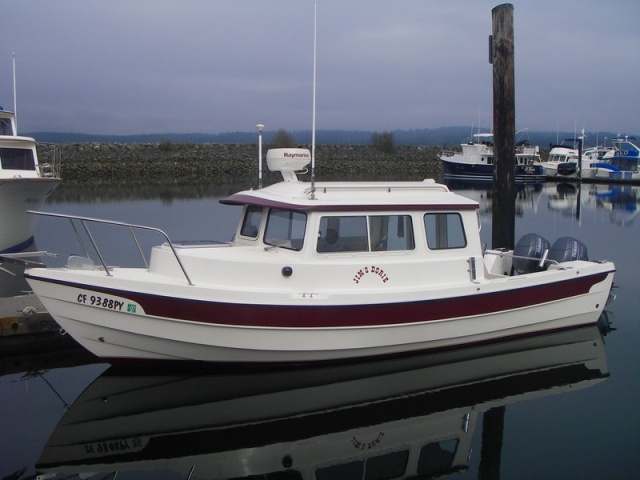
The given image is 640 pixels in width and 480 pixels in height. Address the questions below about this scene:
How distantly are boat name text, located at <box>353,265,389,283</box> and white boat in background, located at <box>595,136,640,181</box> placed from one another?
4334 centimetres

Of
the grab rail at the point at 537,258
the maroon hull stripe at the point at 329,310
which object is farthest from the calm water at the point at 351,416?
the grab rail at the point at 537,258

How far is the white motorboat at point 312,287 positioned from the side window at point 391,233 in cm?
1

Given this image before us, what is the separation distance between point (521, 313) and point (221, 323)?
4.27 meters

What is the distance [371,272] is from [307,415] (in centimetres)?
195

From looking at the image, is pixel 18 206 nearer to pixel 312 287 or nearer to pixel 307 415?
pixel 312 287

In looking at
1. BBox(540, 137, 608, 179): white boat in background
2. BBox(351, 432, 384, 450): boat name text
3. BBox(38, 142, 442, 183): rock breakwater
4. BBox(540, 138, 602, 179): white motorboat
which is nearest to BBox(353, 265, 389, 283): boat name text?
BBox(351, 432, 384, 450): boat name text

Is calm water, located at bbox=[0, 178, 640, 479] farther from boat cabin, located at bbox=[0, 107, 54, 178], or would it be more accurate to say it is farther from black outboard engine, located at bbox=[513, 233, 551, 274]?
boat cabin, located at bbox=[0, 107, 54, 178]

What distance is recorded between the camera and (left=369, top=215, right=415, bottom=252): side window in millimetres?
8617

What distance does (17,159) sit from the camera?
57.9 feet

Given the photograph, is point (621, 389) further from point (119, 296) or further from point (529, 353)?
point (119, 296)

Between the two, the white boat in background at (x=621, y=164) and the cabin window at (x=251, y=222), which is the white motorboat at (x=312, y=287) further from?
the white boat in background at (x=621, y=164)

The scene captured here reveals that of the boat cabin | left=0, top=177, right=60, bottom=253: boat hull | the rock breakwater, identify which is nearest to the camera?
left=0, top=177, right=60, bottom=253: boat hull

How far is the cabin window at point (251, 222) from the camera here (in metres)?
9.02

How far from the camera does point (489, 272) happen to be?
34.8 feet
